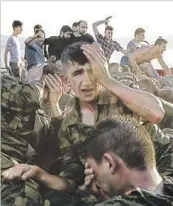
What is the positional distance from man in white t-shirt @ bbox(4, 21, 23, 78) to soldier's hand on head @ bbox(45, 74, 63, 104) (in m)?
0.18

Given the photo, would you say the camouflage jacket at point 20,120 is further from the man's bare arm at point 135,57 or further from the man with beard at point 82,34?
the man's bare arm at point 135,57

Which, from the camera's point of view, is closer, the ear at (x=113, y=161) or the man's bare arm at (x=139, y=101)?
the ear at (x=113, y=161)

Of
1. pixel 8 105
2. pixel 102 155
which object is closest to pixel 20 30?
pixel 8 105

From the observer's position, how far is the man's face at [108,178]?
9.75ft

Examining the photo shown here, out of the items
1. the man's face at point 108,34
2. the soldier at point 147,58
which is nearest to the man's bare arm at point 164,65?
the soldier at point 147,58

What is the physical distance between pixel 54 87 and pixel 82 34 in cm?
36

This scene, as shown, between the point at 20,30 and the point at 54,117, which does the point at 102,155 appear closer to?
the point at 54,117

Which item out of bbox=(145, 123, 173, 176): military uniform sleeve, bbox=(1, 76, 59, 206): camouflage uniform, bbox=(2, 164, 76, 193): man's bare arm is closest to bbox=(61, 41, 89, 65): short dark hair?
bbox=(1, 76, 59, 206): camouflage uniform

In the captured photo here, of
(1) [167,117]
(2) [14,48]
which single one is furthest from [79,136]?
(2) [14,48]

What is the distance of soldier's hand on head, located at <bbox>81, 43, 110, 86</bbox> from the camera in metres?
3.66

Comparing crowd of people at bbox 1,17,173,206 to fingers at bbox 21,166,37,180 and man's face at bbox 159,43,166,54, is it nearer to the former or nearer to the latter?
fingers at bbox 21,166,37,180

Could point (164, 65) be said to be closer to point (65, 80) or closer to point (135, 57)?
point (135, 57)

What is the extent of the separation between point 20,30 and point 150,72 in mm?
866

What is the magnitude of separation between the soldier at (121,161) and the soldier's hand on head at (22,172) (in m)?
0.34
